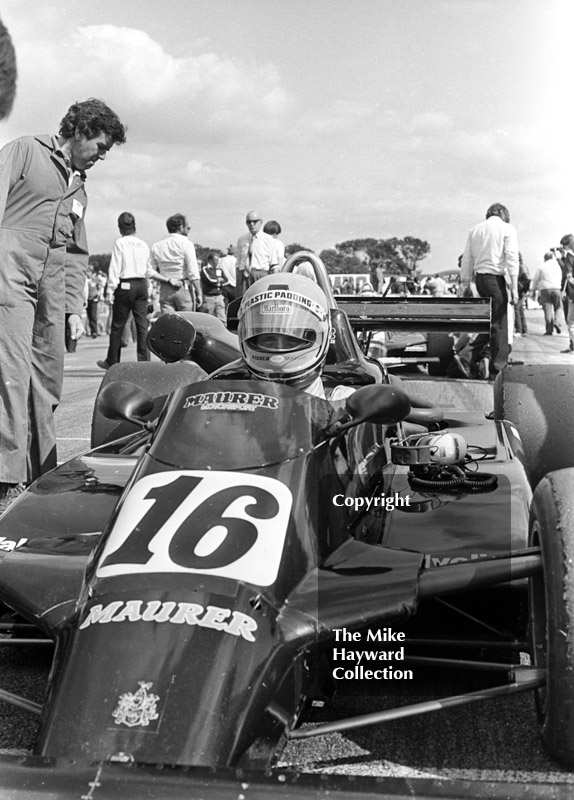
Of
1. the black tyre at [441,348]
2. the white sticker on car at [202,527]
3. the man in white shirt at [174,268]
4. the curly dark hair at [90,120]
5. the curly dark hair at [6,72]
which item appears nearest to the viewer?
the white sticker on car at [202,527]

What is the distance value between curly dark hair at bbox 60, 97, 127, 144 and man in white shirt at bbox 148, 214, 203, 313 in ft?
18.8

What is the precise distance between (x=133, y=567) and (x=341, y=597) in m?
0.52

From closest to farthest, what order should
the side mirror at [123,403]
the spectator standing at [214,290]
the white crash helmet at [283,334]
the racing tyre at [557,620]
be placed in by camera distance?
the racing tyre at [557,620]
the side mirror at [123,403]
the white crash helmet at [283,334]
the spectator standing at [214,290]

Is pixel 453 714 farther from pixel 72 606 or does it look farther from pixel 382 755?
pixel 72 606

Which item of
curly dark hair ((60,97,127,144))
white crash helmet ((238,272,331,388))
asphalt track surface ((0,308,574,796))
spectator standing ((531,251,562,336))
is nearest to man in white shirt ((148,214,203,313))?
curly dark hair ((60,97,127,144))

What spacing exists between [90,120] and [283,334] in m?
2.01

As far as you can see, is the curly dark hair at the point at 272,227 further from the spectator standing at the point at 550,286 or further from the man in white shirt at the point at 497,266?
the spectator standing at the point at 550,286

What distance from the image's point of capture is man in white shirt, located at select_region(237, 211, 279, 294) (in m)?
11.8

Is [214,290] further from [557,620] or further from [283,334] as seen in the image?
Answer: [557,620]

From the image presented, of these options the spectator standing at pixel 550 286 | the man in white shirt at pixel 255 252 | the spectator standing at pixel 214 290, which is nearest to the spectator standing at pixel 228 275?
the spectator standing at pixel 214 290

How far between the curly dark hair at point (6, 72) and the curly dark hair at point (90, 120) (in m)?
2.01

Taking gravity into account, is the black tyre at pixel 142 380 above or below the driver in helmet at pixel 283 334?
below

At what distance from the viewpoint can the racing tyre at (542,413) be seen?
451 centimetres

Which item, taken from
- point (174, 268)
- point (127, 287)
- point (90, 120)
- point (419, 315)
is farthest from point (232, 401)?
point (174, 268)
